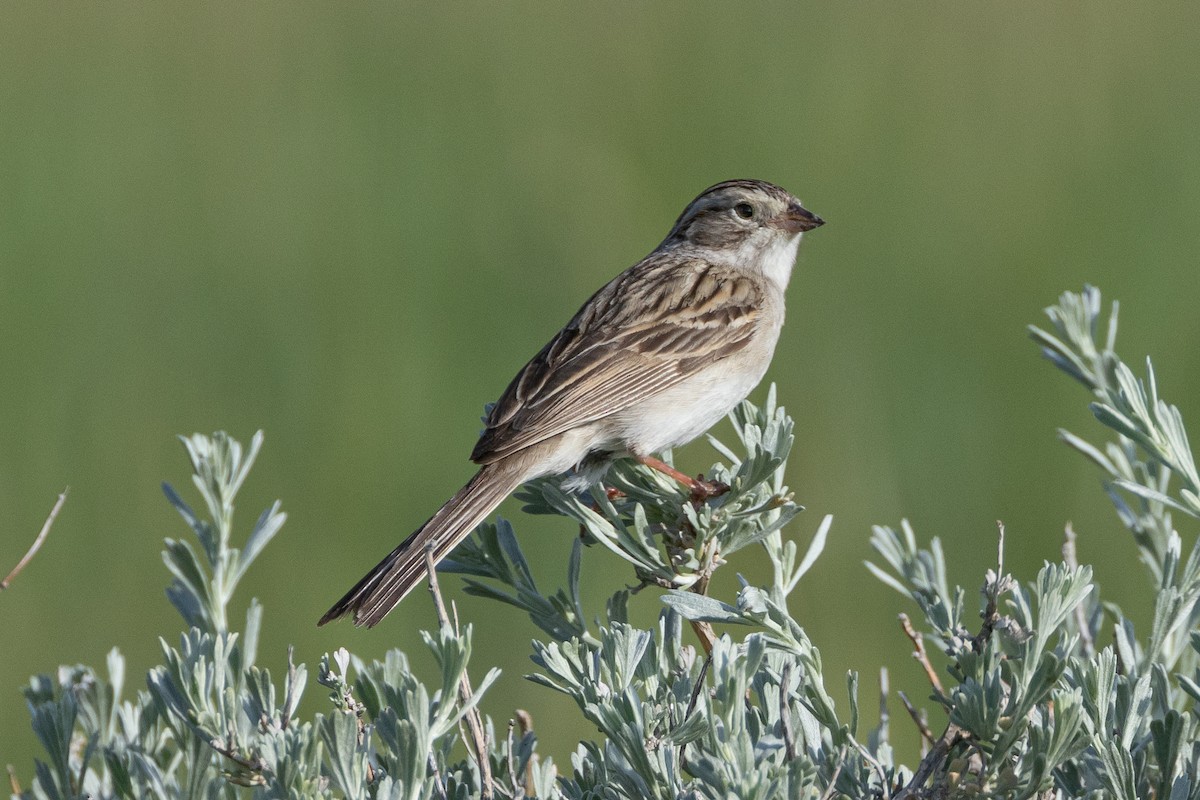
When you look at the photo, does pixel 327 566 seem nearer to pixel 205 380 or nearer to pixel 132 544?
pixel 132 544

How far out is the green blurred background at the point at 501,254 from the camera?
6105mm

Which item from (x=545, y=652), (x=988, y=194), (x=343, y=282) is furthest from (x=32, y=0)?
(x=545, y=652)

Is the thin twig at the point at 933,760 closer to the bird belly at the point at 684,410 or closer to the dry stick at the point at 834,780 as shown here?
the dry stick at the point at 834,780

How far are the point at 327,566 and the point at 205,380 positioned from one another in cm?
138

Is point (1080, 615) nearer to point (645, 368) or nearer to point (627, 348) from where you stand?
point (645, 368)

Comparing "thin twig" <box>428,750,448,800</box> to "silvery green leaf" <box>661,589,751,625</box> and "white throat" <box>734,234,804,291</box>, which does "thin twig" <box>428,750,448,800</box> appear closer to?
"silvery green leaf" <box>661,589,751,625</box>

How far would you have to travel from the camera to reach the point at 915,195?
8156 millimetres

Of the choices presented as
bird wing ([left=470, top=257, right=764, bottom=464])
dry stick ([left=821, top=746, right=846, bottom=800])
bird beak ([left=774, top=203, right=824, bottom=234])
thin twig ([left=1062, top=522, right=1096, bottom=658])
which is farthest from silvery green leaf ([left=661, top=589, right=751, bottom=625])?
bird beak ([left=774, top=203, right=824, bottom=234])

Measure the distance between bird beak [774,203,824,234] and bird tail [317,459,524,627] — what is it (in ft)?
6.83

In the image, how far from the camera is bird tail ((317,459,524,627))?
337cm

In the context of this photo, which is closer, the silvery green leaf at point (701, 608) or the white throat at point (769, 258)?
the silvery green leaf at point (701, 608)

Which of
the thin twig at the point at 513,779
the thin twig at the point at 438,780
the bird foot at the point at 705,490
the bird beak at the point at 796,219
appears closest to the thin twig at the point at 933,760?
the thin twig at the point at 513,779

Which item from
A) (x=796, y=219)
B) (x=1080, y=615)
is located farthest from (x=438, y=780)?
(x=796, y=219)

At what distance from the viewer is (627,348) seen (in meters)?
4.65
